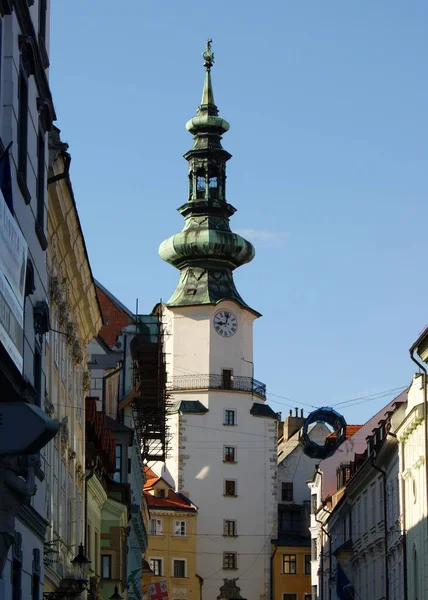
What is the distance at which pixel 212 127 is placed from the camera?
11194cm

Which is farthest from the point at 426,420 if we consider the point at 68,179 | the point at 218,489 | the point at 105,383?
the point at 218,489

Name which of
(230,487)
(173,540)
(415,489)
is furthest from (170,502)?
(415,489)

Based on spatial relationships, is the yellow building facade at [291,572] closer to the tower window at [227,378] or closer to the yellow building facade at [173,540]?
the yellow building facade at [173,540]

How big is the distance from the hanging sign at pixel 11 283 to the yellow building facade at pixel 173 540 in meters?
84.2

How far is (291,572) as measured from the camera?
10700 cm

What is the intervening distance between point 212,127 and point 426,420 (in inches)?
2817

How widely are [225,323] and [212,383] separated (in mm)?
4547

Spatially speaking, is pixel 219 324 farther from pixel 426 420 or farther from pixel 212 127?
pixel 426 420

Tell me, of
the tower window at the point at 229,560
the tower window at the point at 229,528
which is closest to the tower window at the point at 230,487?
the tower window at the point at 229,528

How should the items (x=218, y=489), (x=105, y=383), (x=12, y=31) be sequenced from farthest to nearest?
(x=218, y=489)
(x=105, y=383)
(x=12, y=31)

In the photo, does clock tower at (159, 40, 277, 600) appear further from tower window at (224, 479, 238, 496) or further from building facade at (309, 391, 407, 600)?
building facade at (309, 391, 407, 600)

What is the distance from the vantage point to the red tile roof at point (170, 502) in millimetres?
101188

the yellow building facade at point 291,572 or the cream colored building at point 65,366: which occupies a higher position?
the yellow building facade at point 291,572

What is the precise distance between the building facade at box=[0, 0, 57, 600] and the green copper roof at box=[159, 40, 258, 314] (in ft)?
280
